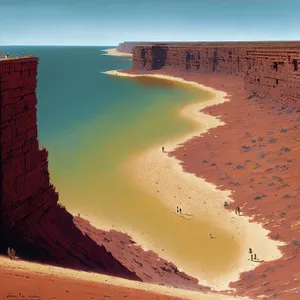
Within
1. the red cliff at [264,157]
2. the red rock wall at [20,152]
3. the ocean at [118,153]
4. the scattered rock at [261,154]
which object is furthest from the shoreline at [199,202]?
the red rock wall at [20,152]

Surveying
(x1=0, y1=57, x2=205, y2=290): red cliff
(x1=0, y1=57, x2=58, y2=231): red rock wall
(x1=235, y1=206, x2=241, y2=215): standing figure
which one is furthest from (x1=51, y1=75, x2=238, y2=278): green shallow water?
(x1=0, y1=57, x2=58, y2=231): red rock wall

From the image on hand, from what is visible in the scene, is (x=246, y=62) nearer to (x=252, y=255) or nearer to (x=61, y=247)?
(x=252, y=255)

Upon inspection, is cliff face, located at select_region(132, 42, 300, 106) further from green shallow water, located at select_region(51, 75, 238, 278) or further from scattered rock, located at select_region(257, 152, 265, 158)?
scattered rock, located at select_region(257, 152, 265, 158)

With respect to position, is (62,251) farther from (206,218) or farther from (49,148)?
(49,148)

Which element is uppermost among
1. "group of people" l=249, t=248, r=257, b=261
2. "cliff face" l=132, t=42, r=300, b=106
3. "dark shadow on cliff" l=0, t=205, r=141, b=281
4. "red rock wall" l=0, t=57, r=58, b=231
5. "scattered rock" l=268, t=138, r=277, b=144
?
"cliff face" l=132, t=42, r=300, b=106

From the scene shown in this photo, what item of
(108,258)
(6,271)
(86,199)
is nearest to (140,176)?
(86,199)

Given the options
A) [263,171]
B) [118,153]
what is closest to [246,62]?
[118,153]

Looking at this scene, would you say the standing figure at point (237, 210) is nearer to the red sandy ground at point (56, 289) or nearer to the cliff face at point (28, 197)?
the cliff face at point (28, 197)
